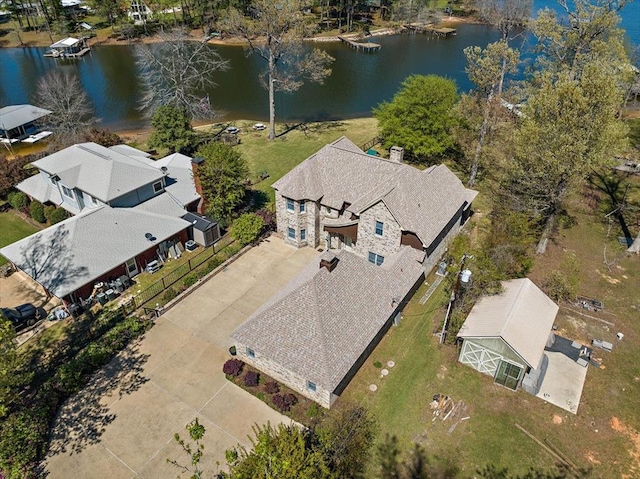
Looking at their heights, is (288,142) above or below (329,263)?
below

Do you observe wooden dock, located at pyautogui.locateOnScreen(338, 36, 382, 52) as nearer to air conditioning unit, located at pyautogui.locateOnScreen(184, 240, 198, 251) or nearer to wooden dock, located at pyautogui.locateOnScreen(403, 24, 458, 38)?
wooden dock, located at pyautogui.locateOnScreen(403, 24, 458, 38)

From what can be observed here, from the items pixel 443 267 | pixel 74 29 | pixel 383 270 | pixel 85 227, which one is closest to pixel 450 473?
pixel 383 270

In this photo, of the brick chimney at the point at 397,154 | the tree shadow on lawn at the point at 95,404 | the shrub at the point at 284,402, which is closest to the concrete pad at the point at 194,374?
the tree shadow on lawn at the point at 95,404

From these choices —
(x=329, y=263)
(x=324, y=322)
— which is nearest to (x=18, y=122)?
(x=329, y=263)

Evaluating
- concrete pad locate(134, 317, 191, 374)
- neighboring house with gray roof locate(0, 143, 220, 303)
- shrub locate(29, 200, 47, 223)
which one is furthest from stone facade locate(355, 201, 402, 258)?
shrub locate(29, 200, 47, 223)

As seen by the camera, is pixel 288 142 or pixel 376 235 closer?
pixel 376 235

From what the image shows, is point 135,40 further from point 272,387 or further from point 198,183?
point 272,387

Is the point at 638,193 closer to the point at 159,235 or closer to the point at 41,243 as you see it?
the point at 159,235
